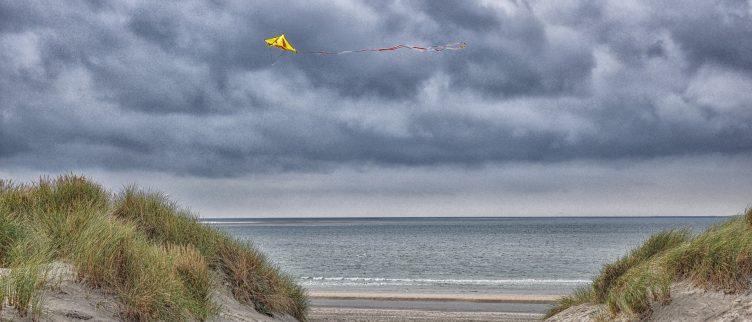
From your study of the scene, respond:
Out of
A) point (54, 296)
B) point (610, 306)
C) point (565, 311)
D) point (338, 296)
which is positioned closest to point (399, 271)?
point (338, 296)

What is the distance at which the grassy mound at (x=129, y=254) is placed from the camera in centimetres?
829

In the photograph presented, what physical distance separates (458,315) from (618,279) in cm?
919

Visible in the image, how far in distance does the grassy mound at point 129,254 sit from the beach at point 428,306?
535 centimetres

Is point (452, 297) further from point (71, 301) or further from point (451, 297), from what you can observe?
point (71, 301)

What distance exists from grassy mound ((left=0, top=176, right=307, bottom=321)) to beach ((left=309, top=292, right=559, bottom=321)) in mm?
5346

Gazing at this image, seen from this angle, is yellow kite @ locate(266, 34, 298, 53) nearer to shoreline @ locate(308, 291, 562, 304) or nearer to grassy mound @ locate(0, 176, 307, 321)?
grassy mound @ locate(0, 176, 307, 321)

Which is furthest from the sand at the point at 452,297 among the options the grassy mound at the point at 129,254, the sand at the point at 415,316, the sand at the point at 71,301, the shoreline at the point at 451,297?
the sand at the point at 71,301

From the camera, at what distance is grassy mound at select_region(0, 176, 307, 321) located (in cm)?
829

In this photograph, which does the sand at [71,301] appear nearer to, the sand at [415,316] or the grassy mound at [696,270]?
the grassy mound at [696,270]

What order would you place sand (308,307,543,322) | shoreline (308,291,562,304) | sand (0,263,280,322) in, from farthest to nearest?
1. shoreline (308,291,562,304)
2. sand (308,307,543,322)
3. sand (0,263,280,322)

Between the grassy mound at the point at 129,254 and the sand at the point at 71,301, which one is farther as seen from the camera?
the grassy mound at the point at 129,254

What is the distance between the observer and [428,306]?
2470 centimetres

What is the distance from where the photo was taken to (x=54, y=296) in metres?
7.64

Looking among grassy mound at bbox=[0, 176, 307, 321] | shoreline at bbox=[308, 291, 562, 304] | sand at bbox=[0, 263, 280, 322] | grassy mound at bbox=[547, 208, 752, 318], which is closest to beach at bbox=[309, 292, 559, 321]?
shoreline at bbox=[308, 291, 562, 304]
